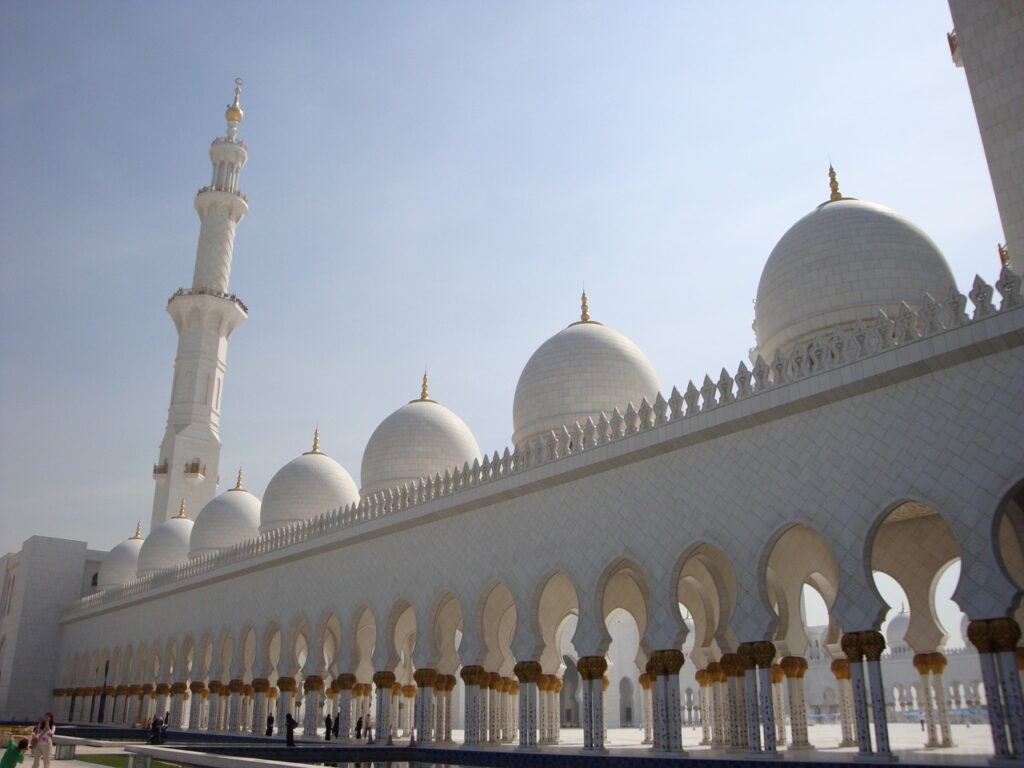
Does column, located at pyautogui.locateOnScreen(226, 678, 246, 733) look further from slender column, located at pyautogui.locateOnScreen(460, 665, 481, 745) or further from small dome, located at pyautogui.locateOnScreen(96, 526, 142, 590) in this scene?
small dome, located at pyautogui.locateOnScreen(96, 526, 142, 590)

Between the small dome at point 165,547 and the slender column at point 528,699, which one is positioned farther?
the small dome at point 165,547

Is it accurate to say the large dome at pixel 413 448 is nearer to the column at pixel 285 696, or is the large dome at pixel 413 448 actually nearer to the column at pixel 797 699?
the column at pixel 285 696

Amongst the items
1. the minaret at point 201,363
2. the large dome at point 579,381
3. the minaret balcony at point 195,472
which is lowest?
the large dome at point 579,381

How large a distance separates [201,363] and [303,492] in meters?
8.28

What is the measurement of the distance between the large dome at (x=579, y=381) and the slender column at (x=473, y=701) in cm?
432

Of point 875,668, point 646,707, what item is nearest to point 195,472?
point 646,707

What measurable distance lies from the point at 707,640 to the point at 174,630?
A: 13979mm

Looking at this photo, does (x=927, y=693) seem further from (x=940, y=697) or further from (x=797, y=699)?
(x=797, y=699)

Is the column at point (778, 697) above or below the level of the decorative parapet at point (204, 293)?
below

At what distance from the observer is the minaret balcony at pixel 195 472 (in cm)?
2680

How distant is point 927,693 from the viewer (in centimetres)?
1100

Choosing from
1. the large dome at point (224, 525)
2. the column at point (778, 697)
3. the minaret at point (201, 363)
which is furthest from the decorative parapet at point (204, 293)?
the column at point (778, 697)

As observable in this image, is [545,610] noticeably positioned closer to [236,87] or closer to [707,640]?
[707,640]

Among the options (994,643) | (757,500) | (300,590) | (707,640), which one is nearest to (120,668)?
(300,590)
